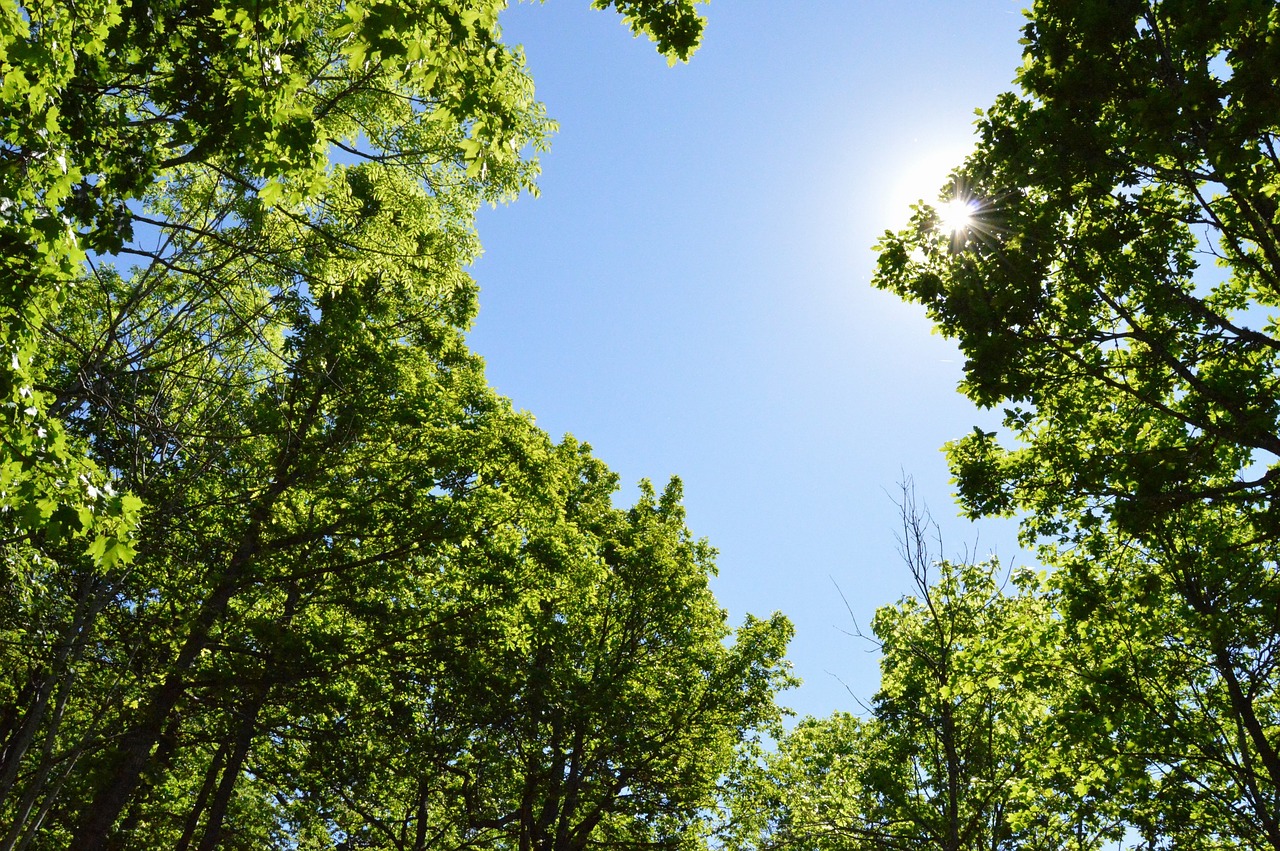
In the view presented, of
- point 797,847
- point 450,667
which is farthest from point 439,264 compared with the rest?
point 797,847

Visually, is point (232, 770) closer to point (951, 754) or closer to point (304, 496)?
point (304, 496)

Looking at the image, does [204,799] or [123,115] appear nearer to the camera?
[123,115]

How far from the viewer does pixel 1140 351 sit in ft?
30.5

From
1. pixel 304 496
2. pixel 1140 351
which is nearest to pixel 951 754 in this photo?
pixel 1140 351

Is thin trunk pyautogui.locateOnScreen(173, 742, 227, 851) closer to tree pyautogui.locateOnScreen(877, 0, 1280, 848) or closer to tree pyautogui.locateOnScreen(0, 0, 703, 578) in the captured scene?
tree pyautogui.locateOnScreen(0, 0, 703, 578)

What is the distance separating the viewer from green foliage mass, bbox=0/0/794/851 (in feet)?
15.9

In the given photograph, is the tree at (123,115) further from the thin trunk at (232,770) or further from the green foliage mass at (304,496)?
the thin trunk at (232,770)

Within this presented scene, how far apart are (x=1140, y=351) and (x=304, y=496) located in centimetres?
1204

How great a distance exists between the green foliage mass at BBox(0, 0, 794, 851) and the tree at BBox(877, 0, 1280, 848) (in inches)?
175

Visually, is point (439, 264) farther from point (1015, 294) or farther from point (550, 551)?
point (1015, 294)

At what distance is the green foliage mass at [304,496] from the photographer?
4836mm

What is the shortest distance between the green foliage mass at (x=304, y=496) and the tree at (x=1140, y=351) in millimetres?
4444

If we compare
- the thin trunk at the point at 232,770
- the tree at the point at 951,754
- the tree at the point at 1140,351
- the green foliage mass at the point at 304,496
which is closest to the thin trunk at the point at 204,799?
the green foliage mass at the point at 304,496

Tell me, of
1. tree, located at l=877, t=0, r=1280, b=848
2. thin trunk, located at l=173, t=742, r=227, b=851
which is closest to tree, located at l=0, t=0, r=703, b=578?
tree, located at l=877, t=0, r=1280, b=848
